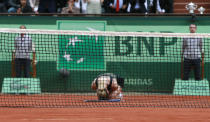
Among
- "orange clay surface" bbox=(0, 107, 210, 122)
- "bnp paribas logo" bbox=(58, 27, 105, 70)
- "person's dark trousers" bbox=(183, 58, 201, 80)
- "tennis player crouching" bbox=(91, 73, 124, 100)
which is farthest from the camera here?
"bnp paribas logo" bbox=(58, 27, 105, 70)

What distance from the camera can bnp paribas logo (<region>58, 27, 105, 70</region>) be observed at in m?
15.1

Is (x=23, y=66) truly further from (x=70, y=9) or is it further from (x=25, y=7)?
(x=70, y=9)

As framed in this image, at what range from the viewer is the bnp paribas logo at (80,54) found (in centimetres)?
1508

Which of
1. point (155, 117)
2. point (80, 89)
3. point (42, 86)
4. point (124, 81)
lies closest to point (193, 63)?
point (124, 81)

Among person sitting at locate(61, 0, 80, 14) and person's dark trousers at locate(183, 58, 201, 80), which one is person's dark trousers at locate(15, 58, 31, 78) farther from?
person's dark trousers at locate(183, 58, 201, 80)

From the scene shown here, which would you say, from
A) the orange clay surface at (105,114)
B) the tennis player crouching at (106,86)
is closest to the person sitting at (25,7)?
the tennis player crouching at (106,86)

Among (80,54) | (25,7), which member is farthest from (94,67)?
(25,7)

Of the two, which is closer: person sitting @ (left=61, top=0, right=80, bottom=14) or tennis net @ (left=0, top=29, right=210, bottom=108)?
tennis net @ (left=0, top=29, right=210, bottom=108)

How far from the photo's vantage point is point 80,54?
15.0 m

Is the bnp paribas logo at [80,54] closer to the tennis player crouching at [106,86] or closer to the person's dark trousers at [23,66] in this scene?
the person's dark trousers at [23,66]

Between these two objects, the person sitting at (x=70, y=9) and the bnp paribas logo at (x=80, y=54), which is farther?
the person sitting at (x=70, y=9)

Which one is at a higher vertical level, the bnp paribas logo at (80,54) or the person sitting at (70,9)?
the person sitting at (70,9)

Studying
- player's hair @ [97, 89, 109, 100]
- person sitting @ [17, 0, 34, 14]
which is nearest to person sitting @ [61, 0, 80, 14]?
person sitting @ [17, 0, 34, 14]

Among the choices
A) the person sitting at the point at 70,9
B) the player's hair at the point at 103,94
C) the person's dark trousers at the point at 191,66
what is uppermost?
the person sitting at the point at 70,9
